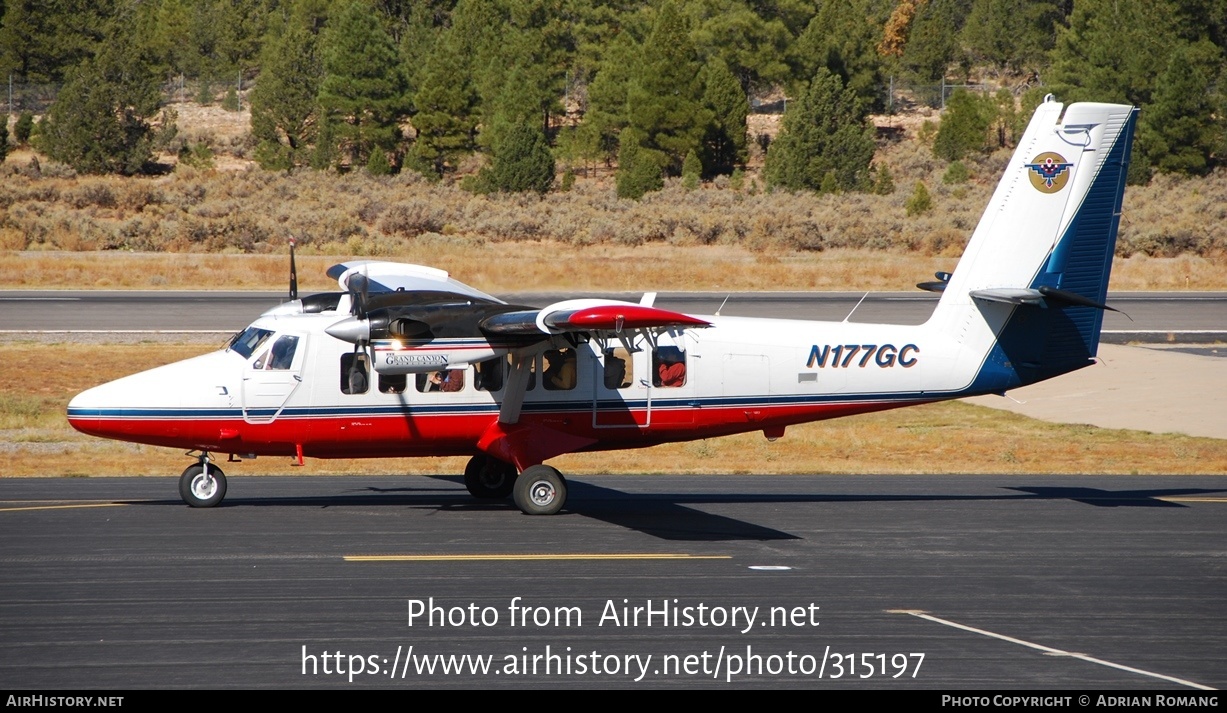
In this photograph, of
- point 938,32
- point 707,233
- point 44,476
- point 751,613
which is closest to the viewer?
point 751,613

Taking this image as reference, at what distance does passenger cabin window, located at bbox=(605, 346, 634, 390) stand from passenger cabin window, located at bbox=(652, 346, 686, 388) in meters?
0.36

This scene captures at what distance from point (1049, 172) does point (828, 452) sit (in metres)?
8.81

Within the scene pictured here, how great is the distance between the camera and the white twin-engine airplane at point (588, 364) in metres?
16.5

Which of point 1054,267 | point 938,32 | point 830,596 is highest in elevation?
point 938,32

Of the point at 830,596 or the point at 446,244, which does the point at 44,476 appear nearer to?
the point at 830,596

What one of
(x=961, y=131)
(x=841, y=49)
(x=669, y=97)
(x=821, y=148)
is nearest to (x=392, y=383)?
(x=669, y=97)

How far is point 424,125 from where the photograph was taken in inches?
3147

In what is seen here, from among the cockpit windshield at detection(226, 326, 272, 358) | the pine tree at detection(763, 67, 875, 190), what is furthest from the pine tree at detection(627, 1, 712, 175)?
the cockpit windshield at detection(226, 326, 272, 358)

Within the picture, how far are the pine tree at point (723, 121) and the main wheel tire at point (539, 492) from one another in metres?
65.6

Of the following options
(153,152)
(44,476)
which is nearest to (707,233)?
(153,152)

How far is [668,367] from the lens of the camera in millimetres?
17500

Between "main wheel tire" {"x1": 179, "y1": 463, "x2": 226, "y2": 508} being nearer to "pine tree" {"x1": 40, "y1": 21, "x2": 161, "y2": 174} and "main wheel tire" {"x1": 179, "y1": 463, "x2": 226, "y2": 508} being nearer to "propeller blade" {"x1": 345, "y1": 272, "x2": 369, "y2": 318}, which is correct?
"propeller blade" {"x1": 345, "y1": 272, "x2": 369, "y2": 318}

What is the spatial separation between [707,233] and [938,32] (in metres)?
49.6
